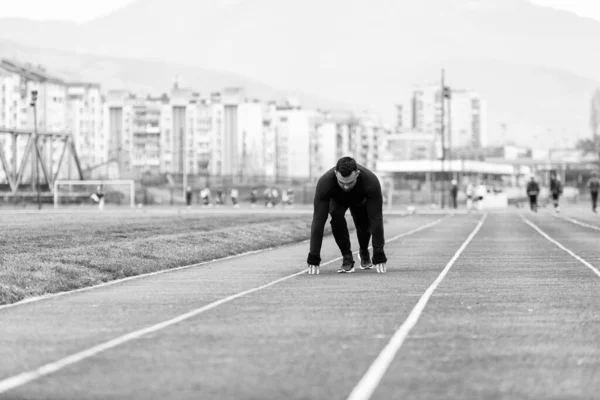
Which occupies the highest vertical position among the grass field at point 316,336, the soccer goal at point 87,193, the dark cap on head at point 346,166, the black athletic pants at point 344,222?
the dark cap on head at point 346,166

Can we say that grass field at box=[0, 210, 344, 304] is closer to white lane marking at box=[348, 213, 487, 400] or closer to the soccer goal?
white lane marking at box=[348, 213, 487, 400]

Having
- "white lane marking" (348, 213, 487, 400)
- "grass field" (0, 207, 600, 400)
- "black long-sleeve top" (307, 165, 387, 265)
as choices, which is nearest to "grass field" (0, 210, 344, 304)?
"grass field" (0, 207, 600, 400)

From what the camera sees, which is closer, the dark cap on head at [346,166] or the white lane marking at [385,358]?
the white lane marking at [385,358]

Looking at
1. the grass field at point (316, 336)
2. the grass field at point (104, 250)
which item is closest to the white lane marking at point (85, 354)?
the grass field at point (316, 336)

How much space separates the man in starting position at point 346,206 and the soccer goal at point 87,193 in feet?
249

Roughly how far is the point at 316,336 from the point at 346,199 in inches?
384

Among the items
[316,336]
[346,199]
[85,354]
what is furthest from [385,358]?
[346,199]

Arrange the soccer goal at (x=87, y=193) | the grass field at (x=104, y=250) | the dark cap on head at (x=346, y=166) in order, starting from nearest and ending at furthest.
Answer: the grass field at (x=104, y=250)
the dark cap on head at (x=346, y=166)
the soccer goal at (x=87, y=193)

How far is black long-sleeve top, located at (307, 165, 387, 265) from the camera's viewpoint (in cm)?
2177

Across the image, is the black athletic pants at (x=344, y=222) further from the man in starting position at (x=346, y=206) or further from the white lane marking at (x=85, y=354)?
the white lane marking at (x=85, y=354)

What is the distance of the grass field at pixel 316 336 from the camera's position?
30.8 feet

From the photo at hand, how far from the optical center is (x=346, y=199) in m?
22.0

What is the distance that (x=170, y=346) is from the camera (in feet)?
38.6

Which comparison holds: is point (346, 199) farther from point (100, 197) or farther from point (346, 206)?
point (100, 197)
